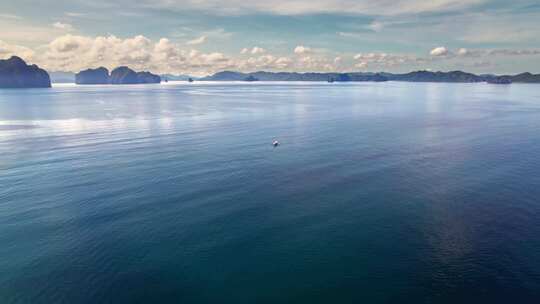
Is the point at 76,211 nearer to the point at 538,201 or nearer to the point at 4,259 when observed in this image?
the point at 4,259

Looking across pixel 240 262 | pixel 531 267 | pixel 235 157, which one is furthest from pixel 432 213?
pixel 235 157

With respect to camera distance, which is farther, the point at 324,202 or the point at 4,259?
the point at 324,202

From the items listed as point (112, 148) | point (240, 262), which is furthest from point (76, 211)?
point (112, 148)

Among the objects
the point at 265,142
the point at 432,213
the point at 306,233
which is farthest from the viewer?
the point at 265,142

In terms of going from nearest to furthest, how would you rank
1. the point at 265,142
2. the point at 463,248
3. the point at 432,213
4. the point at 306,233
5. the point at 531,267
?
the point at 531,267 → the point at 463,248 → the point at 306,233 → the point at 432,213 → the point at 265,142

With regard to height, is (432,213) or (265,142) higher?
(265,142)

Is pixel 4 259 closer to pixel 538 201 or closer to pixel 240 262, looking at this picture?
pixel 240 262
